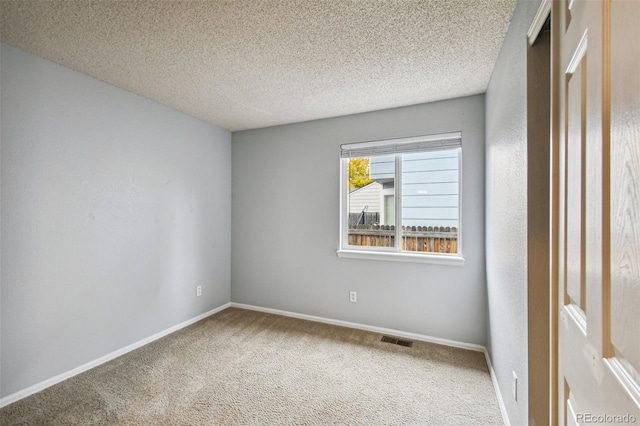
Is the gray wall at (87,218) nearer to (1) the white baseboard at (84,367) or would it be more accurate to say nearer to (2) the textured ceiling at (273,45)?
(1) the white baseboard at (84,367)

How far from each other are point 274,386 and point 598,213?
7.46 ft

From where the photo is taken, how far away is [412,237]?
3.16 m

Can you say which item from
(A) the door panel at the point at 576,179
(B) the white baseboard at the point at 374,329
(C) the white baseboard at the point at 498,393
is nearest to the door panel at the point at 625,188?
(A) the door panel at the point at 576,179

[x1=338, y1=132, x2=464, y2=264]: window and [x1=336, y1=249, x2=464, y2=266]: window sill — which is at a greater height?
[x1=338, y1=132, x2=464, y2=264]: window

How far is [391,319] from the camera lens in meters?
3.14

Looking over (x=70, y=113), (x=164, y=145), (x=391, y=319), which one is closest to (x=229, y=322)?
(x=391, y=319)

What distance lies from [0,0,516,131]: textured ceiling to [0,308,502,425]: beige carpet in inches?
97.1

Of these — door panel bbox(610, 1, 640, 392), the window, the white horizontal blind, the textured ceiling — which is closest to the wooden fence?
the window

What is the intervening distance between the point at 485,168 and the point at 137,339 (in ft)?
12.2

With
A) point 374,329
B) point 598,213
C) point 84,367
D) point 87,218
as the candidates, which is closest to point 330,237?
point 374,329

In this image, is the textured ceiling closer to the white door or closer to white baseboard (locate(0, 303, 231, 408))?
the white door

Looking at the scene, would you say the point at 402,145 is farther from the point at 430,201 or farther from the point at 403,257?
the point at 403,257

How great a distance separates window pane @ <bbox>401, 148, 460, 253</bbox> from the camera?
298cm

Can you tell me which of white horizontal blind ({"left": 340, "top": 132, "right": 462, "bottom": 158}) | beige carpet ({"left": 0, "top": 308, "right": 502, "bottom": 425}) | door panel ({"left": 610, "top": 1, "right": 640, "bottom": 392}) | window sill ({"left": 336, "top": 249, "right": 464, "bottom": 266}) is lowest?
beige carpet ({"left": 0, "top": 308, "right": 502, "bottom": 425})
